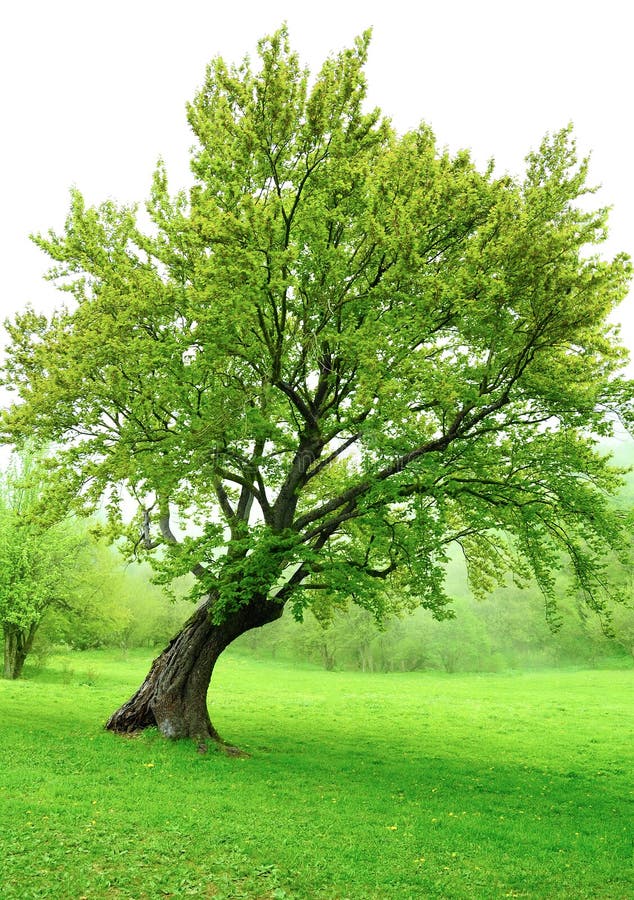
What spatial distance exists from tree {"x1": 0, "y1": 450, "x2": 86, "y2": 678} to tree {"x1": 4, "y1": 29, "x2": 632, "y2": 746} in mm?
14922

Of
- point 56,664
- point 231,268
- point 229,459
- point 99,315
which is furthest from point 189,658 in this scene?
point 56,664

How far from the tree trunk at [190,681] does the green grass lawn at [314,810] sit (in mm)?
680

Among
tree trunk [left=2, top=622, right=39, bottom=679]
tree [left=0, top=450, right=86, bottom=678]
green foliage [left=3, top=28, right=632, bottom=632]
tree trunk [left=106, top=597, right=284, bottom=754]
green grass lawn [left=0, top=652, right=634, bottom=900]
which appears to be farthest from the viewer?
tree trunk [left=2, top=622, right=39, bottom=679]

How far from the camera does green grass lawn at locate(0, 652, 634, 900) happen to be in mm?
8273

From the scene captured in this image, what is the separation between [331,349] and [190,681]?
10394 mm

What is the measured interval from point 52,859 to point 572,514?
1283 cm

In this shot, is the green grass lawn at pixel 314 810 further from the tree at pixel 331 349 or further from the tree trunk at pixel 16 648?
the tree trunk at pixel 16 648

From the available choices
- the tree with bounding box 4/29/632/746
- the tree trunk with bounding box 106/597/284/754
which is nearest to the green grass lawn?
the tree trunk with bounding box 106/597/284/754

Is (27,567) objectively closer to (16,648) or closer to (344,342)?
(16,648)

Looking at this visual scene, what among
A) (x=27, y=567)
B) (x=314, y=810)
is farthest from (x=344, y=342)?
(x=27, y=567)

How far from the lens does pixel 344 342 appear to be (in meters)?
13.3

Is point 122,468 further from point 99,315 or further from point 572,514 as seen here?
point 572,514

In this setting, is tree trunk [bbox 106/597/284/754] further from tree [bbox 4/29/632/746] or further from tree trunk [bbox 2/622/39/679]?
tree trunk [bbox 2/622/39/679]

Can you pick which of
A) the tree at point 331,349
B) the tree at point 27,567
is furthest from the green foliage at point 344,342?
the tree at point 27,567
